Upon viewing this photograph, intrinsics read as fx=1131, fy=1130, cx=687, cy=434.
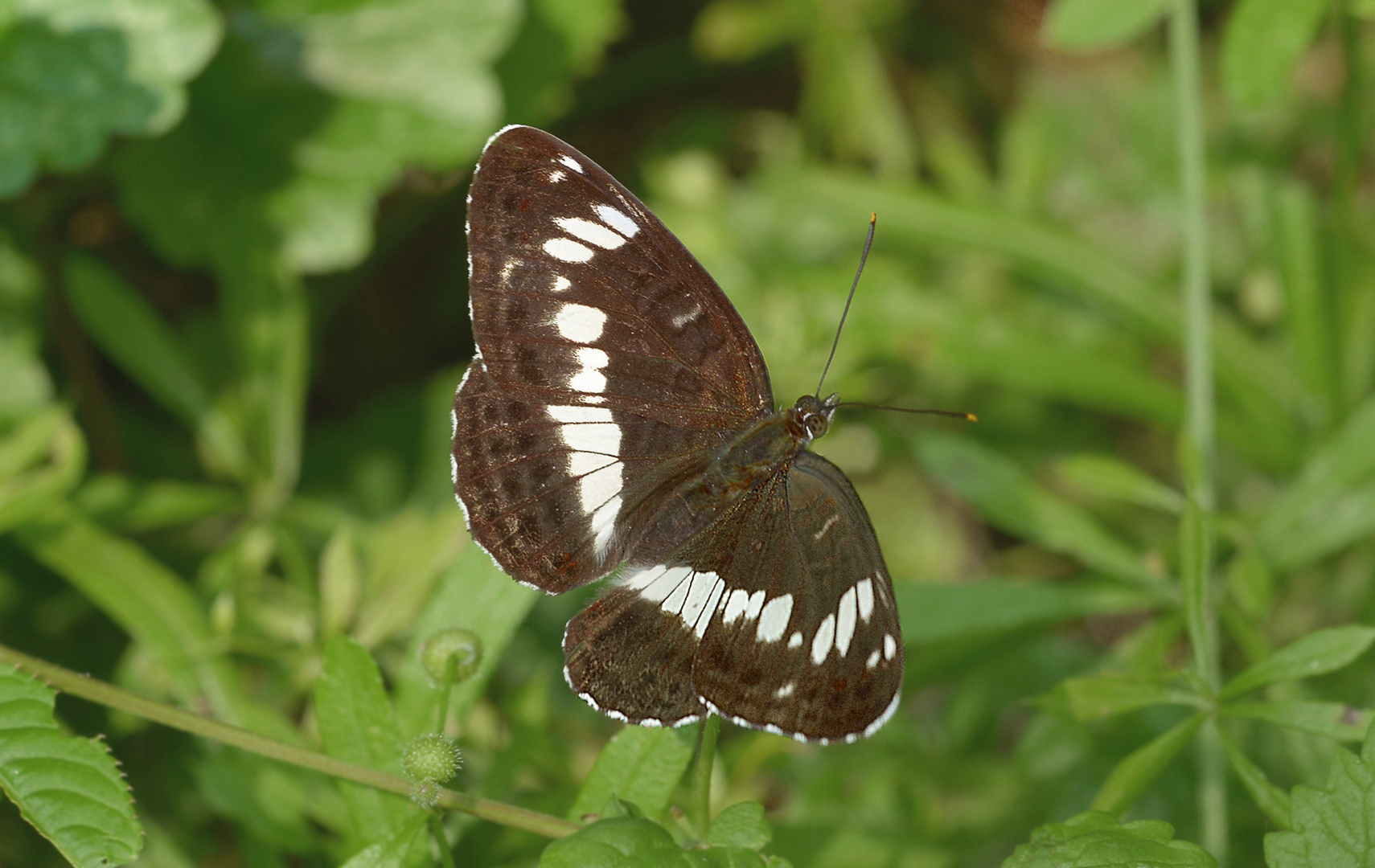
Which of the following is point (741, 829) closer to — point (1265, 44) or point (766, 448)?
point (766, 448)

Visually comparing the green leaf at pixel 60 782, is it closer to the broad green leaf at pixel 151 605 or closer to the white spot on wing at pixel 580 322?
the broad green leaf at pixel 151 605

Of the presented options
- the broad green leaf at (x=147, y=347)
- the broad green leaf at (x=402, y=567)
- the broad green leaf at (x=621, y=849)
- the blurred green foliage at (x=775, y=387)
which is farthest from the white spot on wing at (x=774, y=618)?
the broad green leaf at (x=147, y=347)

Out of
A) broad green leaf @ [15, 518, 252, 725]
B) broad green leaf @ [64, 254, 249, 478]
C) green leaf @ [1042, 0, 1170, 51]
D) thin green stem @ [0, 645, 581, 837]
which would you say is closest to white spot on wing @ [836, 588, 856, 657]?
thin green stem @ [0, 645, 581, 837]

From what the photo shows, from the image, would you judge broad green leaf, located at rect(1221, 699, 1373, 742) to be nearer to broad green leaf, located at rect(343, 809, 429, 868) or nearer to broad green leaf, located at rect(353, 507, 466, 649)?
broad green leaf, located at rect(343, 809, 429, 868)

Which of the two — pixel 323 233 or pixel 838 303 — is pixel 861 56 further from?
pixel 323 233

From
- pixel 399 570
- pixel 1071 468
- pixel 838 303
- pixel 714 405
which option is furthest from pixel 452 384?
pixel 1071 468

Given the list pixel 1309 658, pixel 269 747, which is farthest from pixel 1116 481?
pixel 269 747
